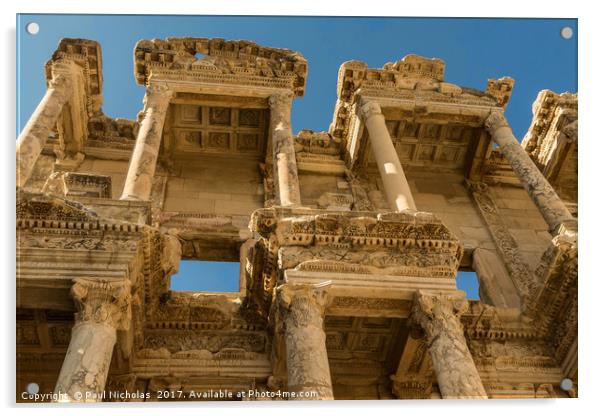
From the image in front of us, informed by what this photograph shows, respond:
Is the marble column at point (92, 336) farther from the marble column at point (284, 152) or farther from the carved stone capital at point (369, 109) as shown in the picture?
the carved stone capital at point (369, 109)

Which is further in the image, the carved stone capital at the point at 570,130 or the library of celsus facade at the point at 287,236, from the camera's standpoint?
the carved stone capital at the point at 570,130

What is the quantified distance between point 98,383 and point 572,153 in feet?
46.9

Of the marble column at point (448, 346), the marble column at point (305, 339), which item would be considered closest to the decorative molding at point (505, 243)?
the marble column at point (448, 346)

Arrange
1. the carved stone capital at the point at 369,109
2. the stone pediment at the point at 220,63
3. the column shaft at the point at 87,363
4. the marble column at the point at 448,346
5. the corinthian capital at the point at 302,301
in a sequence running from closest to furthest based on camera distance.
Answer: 1. the column shaft at the point at 87,363
2. the marble column at the point at 448,346
3. the corinthian capital at the point at 302,301
4. the carved stone capital at the point at 369,109
5. the stone pediment at the point at 220,63

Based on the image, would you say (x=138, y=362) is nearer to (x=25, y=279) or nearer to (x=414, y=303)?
(x=25, y=279)

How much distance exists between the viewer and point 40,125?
44.7 ft

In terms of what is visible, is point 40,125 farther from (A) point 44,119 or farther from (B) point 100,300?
(B) point 100,300

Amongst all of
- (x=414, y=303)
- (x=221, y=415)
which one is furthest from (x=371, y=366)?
(x=221, y=415)

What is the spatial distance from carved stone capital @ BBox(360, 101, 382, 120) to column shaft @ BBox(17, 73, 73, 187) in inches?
285

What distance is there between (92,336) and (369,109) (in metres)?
9.70

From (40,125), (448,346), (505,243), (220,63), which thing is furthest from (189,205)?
(448,346)

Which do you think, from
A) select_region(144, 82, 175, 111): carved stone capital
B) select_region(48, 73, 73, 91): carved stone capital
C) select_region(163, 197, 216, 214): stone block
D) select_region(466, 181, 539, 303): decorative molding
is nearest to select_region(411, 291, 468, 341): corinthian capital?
select_region(466, 181, 539, 303): decorative molding

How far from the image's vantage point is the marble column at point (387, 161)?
13.3 m

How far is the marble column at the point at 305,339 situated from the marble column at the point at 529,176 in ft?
19.7
